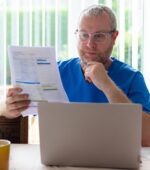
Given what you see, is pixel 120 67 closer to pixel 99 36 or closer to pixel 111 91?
pixel 99 36

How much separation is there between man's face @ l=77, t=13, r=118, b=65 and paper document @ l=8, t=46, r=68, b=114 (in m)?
0.39

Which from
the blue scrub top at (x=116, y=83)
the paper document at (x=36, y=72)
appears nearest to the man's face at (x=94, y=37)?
the blue scrub top at (x=116, y=83)

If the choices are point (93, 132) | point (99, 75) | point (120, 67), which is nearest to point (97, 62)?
point (99, 75)

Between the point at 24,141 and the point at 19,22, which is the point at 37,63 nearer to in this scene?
the point at 24,141

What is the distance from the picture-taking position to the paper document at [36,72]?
48.4 inches

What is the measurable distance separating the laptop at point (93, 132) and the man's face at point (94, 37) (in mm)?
642

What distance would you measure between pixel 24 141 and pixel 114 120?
23.8 inches

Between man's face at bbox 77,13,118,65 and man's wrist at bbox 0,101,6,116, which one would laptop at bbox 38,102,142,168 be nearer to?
man's wrist at bbox 0,101,6,116

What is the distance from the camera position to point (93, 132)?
1.05 metres

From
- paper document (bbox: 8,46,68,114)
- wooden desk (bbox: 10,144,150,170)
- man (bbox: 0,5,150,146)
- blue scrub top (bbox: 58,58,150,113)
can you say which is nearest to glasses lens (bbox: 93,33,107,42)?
man (bbox: 0,5,150,146)

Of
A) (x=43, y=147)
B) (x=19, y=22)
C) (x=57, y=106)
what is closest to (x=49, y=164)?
(x=43, y=147)

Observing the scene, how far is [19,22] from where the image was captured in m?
2.54

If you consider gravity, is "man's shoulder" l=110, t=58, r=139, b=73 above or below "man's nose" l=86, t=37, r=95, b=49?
below

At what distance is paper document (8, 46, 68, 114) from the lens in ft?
4.03
